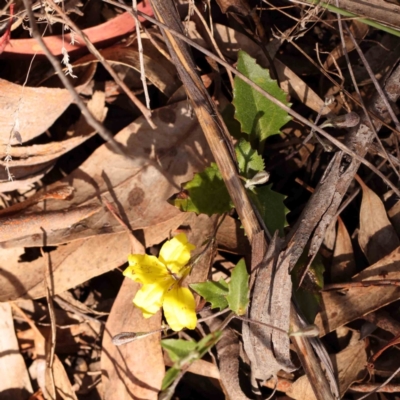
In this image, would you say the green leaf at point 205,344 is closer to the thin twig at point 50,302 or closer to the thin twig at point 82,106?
the thin twig at point 82,106

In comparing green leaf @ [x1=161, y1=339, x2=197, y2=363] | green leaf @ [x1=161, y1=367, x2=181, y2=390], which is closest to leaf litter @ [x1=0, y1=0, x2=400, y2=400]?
green leaf @ [x1=161, y1=339, x2=197, y2=363]

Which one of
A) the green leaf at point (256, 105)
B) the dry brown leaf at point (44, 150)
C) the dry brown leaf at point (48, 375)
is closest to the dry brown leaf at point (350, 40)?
the green leaf at point (256, 105)

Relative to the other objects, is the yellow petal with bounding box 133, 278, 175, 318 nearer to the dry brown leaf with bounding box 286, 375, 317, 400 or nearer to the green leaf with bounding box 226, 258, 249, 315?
the green leaf with bounding box 226, 258, 249, 315

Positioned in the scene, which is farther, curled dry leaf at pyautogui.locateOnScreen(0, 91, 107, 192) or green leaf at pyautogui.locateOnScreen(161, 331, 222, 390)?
curled dry leaf at pyautogui.locateOnScreen(0, 91, 107, 192)

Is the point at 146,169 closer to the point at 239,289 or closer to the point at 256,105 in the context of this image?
the point at 256,105

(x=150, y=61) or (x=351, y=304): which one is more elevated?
(x=150, y=61)

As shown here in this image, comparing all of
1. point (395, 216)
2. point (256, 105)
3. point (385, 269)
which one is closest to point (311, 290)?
point (385, 269)
